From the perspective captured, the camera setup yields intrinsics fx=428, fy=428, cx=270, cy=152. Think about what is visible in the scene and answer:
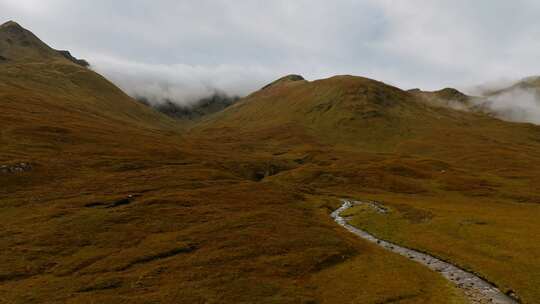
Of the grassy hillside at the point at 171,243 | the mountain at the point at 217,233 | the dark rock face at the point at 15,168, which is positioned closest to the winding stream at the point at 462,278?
the mountain at the point at 217,233

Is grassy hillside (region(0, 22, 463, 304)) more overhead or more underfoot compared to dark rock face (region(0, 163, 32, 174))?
more underfoot

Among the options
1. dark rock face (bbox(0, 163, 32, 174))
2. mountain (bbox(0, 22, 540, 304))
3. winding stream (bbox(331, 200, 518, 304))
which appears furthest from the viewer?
dark rock face (bbox(0, 163, 32, 174))

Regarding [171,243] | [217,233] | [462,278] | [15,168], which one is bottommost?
[171,243]

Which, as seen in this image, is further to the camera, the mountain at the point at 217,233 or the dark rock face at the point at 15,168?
the dark rock face at the point at 15,168

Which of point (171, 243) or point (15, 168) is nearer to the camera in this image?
point (171, 243)

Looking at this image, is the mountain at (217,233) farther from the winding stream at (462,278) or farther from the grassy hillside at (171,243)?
the winding stream at (462,278)

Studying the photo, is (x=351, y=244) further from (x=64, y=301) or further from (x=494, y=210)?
(x=494, y=210)

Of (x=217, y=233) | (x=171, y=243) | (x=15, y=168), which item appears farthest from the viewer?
(x=15, y=168)

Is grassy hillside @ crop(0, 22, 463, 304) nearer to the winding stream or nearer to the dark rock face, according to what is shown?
the dark rock face

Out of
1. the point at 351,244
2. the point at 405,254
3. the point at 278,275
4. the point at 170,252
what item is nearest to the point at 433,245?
the point at 405,254

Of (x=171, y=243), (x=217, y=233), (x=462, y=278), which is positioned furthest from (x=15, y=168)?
(x=462, y=278)

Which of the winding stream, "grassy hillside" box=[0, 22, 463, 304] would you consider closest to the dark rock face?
"grassy hillside" box=[0, 22, 463, 304]

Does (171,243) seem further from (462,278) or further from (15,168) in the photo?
(15,168)

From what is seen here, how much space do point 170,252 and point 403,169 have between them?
406ft
